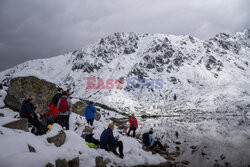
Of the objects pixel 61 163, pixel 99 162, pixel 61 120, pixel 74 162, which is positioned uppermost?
pixel 61 120

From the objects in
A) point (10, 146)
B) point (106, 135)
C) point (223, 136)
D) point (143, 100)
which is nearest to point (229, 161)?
point (223, 136)

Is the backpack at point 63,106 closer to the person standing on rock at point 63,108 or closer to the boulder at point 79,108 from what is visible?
the person standing on rock at point 63,108

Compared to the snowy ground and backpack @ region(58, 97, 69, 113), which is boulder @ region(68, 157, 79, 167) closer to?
the snowy ground

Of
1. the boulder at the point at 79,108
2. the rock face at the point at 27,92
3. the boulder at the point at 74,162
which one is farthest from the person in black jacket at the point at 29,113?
the boulder at the point at 79,108

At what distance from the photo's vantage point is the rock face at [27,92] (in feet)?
37.4

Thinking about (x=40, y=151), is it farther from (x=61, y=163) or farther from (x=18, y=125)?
(x=18, y=125)

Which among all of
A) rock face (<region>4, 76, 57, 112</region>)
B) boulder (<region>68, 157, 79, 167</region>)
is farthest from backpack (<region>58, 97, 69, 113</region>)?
boulder (<region>68, 157, 79, 167</region>)

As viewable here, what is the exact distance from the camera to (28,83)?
1230cm

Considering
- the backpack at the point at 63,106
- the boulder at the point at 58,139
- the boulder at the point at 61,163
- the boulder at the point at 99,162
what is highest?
Answer: the backpack at the point at 63,106

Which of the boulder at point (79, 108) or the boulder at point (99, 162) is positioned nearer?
the boulder at point (99, 162)

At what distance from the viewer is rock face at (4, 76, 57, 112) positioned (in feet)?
37.4

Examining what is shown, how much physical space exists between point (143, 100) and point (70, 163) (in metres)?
164

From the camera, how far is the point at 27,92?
38.5ft

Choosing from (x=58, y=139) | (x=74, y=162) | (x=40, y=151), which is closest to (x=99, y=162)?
(x=74, y=162)
